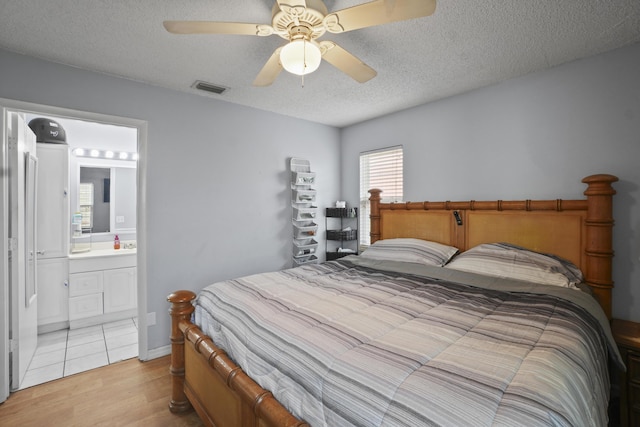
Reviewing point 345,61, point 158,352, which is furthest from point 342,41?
point 158,352

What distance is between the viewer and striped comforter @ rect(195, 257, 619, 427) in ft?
2.78

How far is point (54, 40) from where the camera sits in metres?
2.02

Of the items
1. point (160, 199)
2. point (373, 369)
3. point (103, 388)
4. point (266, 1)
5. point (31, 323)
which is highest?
point (266, 1)

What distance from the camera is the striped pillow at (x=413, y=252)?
8.96 ft

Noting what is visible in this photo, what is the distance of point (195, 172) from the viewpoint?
9.82 ft

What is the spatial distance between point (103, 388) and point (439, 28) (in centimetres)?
358

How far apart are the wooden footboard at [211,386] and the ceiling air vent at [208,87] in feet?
6.21

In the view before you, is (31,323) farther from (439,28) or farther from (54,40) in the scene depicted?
(439,28)

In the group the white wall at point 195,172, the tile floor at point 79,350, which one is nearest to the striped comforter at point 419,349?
the white wall at point 195,172

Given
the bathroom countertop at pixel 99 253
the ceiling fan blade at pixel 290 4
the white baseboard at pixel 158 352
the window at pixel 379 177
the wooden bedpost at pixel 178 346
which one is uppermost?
the ceiling fan blade at pixel 290 4

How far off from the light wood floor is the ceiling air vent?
2.59 m

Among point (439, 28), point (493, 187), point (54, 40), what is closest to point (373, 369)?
point (439, 28)

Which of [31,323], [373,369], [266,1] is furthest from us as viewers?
[31,323]

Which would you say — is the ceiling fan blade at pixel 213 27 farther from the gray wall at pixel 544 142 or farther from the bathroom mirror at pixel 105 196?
the bathroom mirror at pixel 105 196
